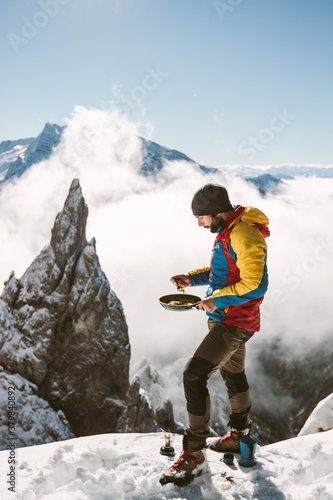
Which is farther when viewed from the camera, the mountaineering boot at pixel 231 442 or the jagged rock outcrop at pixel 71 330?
the jagged rock outcrop at pixel 71 330

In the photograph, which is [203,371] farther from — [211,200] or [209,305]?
[211,200]

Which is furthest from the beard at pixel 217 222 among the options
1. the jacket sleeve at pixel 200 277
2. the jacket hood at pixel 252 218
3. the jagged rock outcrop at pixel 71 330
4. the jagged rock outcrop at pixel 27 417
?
the jagged rock outcrop at pixel 71 330

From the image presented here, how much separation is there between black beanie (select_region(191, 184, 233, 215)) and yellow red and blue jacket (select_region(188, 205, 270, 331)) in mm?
227

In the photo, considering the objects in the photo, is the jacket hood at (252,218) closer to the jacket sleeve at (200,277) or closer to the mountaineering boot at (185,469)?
the jacket sleeve at (200,277)

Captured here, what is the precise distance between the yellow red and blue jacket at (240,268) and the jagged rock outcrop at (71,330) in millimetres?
36273

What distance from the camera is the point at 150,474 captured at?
431 centimetres

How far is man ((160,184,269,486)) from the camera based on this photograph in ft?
13.0

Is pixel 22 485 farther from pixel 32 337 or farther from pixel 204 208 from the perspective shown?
pixel 32 337

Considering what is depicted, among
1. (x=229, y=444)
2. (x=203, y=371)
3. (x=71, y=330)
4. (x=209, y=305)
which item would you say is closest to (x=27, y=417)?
(x=71, y=330)

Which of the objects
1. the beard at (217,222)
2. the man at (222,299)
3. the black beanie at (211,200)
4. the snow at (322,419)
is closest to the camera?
the man at (222,299)

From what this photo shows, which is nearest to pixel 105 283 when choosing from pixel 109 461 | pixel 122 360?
pixel 122 360

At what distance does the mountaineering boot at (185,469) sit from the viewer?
4.04 metres

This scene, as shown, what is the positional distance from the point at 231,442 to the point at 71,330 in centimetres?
3701

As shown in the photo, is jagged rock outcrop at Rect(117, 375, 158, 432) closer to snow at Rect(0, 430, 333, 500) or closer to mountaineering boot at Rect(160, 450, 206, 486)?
snow at Rect(0, 430, 333, 500)
